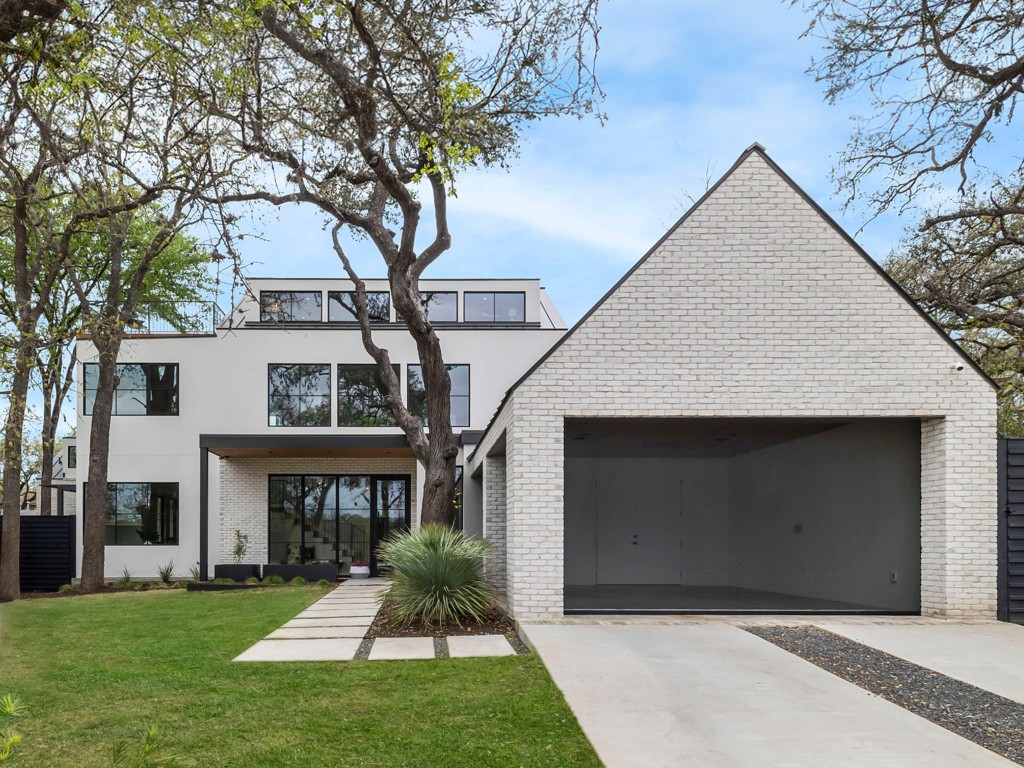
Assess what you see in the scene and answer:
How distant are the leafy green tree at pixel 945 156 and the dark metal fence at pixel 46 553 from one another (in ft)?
57.6

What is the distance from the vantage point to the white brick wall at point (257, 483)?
20641 mm

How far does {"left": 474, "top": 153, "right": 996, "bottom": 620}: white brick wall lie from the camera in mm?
9820

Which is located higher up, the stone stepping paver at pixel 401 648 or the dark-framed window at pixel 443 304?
the dark-framed window at pixel 443 304

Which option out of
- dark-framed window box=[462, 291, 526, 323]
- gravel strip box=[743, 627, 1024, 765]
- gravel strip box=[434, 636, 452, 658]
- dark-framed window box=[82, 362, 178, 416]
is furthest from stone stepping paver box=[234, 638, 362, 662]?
dark-framed window box=[462, 291, 526, 323]

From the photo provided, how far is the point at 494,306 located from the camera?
2392 centimetres

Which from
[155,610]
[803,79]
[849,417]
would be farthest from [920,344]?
[155,610]

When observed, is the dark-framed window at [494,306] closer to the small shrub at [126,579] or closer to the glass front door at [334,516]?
the glass front door at [334,516]

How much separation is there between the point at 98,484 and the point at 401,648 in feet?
39.8

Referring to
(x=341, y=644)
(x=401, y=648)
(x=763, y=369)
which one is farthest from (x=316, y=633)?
(x=763, y=369)

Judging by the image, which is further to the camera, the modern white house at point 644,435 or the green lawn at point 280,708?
the modern white house at point 644,435

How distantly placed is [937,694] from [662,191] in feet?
58.2

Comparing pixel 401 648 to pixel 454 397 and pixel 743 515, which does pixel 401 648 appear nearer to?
pixel 743 515

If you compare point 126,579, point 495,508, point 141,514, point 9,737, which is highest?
point 9,737

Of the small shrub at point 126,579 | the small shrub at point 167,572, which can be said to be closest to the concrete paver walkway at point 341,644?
the small shrub at point 126,579
